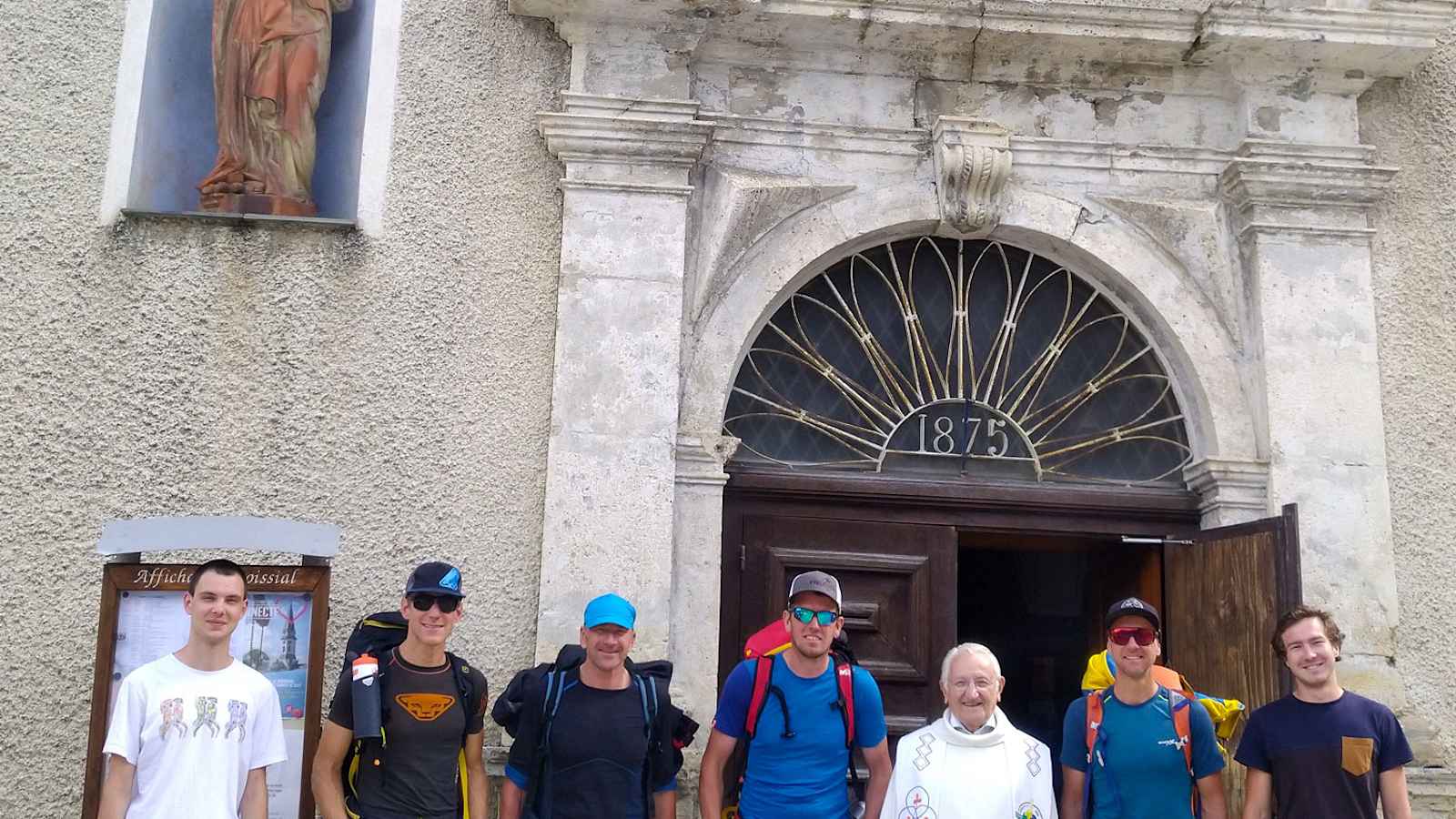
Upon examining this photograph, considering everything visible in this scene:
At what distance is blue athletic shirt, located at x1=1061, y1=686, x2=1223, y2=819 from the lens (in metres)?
3.92

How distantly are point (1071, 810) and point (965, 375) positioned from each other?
212cm

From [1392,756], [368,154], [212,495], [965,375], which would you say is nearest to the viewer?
[1392,756]

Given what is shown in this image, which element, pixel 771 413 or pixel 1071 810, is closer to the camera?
pixel 1071 810

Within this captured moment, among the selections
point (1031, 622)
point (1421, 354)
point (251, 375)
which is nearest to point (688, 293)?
point (251, 375)

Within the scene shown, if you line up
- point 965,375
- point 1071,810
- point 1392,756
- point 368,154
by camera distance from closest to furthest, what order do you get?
point 1392,756 < point 1071,810 < point 368,154 < point 965,375

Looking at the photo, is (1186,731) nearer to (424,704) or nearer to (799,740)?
(799,740)

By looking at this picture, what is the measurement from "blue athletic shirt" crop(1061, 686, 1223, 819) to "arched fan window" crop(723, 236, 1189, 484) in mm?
1792

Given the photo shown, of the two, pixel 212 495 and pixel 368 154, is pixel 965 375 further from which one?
pixel 212 495

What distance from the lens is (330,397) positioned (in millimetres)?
5090

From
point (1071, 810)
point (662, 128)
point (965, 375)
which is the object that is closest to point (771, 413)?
point (965, 375)

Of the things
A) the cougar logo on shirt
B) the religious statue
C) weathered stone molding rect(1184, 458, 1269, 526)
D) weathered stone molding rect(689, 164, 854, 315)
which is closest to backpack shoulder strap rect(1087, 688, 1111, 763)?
weathered stone molding rect(1184, 458, 1269, 526)

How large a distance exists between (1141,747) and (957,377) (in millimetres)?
2091

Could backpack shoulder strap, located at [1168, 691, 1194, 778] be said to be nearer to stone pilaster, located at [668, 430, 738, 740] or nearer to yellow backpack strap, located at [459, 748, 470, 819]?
stone pilaster, located at [668, 430, 738, 740]

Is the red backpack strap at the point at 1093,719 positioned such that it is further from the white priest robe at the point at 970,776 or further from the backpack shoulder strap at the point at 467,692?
the backpack shoulder strap at the point at 467,692
